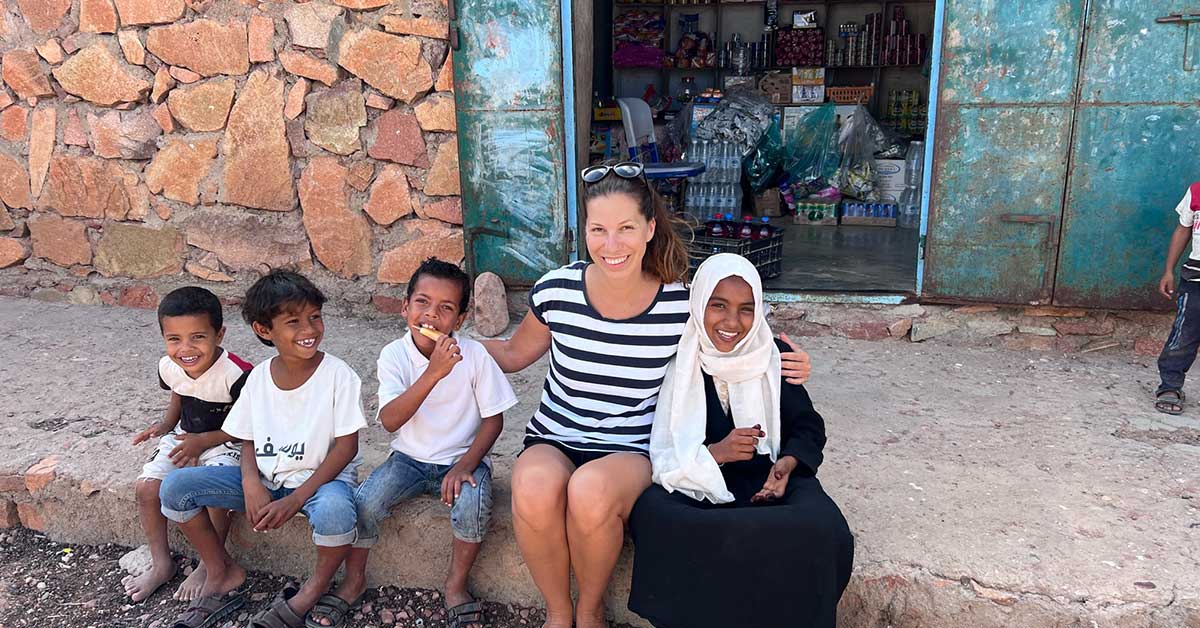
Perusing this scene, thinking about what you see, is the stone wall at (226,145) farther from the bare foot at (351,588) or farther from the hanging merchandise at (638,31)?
the hanging merchandise at (638,31)

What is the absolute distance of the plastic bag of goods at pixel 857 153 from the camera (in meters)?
7.45

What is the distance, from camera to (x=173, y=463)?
2475 mm

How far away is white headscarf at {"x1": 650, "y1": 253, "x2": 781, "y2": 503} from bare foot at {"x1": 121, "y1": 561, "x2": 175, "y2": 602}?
1475 mm

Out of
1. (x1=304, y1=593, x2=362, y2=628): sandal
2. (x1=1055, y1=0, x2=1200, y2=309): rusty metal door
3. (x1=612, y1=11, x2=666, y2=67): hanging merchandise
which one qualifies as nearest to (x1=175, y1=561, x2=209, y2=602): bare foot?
(x1=304, y1=593, x2=362, y2=628): sandal

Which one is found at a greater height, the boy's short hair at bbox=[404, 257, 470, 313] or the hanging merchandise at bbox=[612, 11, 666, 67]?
the hanging merchandise at bbox=[612, 11, 666, 67]

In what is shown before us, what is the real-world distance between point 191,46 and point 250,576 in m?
2.78

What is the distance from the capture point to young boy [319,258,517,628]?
2.30m

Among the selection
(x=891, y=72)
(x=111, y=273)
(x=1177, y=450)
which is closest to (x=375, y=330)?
(x=111, y=273)

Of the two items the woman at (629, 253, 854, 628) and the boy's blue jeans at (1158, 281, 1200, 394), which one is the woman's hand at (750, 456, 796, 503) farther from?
the boy's blue jeans at (1158, 281, 1200, 394)

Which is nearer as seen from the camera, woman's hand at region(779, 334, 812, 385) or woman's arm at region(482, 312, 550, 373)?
woman's hand at region(779, 334, 812, 385)

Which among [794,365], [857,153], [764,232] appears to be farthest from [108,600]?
[857,153]

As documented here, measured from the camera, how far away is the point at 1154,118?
3465mm

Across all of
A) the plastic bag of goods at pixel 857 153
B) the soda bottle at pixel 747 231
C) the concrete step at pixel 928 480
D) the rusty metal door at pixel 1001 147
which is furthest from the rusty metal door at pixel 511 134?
the plastic bag of goods at pixel 857 153

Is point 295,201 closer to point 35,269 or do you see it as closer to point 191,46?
point 191,46
